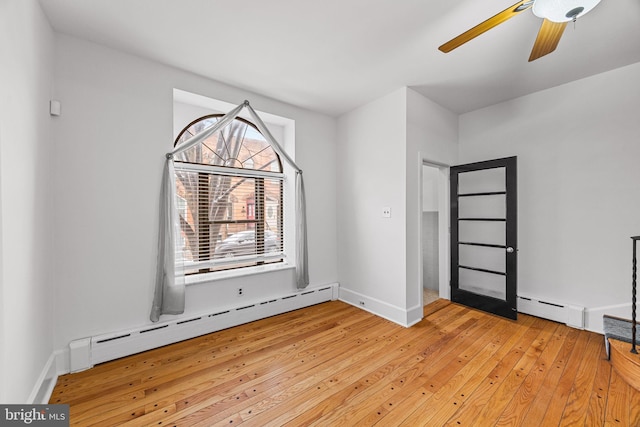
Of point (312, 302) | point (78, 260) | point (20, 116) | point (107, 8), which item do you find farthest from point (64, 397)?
point (107, 8)

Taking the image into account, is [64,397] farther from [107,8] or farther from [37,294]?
[107,8]

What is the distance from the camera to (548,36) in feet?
5.60

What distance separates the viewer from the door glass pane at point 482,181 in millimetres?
3396

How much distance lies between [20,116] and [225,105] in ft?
5.90

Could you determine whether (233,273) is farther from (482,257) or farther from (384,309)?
(482,257)

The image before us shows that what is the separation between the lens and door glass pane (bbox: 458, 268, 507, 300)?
344cm

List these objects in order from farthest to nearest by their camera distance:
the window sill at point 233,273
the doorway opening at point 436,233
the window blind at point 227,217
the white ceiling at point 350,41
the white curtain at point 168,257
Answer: the doorway opening at point 436,233, the window blind at point 227,217, the window sill at point 233,273, the white curtain at point 168,257, the white ceiling at point 350,41

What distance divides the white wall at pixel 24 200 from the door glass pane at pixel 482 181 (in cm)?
442

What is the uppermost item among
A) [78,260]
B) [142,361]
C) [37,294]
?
[78,260]

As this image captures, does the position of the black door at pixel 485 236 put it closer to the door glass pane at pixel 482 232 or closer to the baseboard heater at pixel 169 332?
the door glass pane at pixel 482 232

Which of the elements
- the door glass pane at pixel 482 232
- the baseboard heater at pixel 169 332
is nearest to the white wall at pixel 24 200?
the baseboard heater at pixel 169 332

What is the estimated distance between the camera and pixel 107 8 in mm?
1852

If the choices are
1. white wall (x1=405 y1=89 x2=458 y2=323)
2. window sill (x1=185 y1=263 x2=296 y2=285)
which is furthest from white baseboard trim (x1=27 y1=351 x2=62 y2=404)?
white wall (x1=405 y1=89 x2=458 y2=323)

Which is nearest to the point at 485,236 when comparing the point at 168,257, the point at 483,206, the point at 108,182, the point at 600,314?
the point at 483,206
